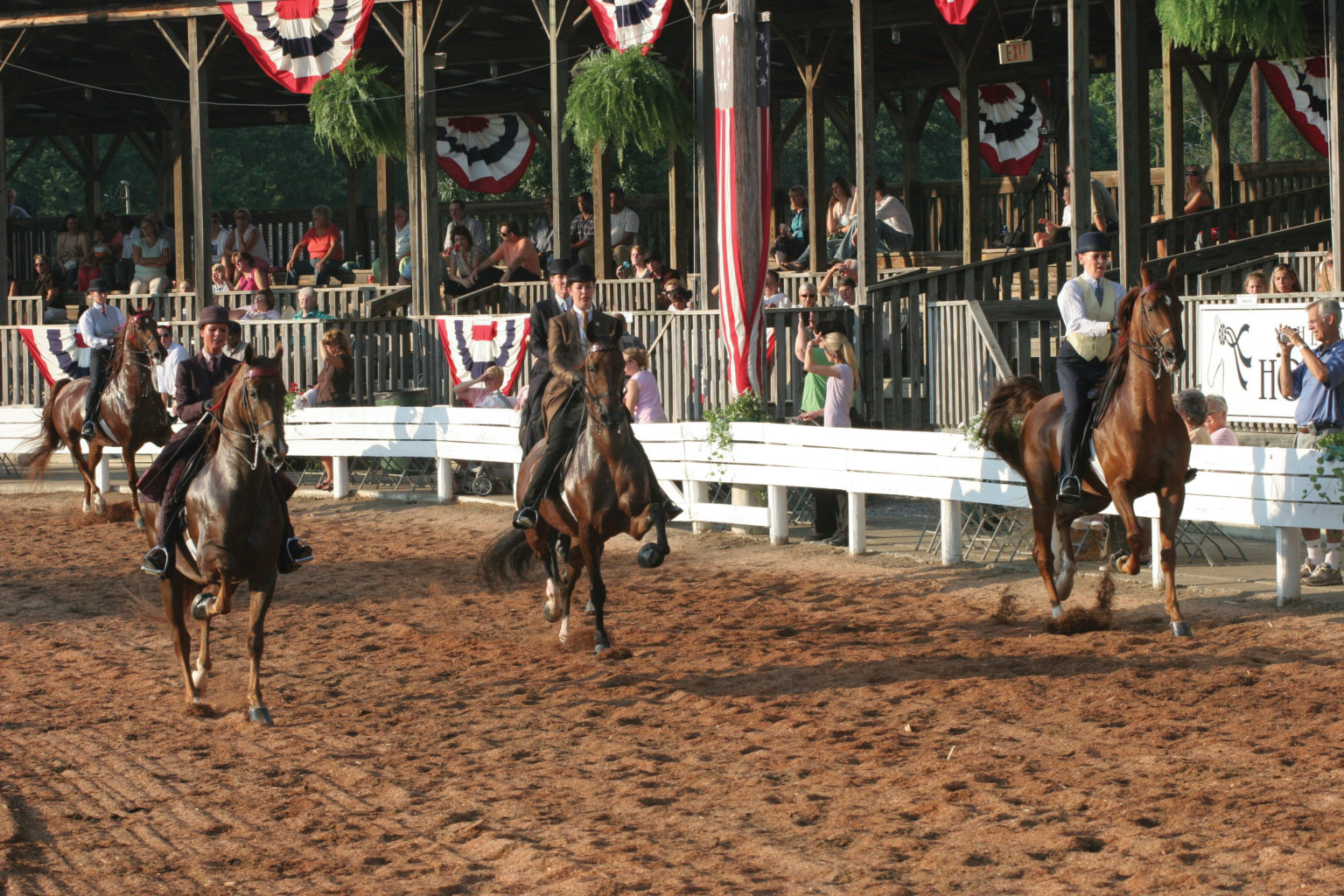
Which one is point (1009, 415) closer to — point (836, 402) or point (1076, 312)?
point (1076, 312)

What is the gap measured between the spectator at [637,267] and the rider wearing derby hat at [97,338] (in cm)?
684

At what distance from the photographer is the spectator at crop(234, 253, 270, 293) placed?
2433 centimetres

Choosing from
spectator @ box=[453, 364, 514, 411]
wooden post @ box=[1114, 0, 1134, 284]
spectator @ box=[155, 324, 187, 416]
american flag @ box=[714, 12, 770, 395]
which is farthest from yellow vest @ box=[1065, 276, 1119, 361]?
spectator @ box=[453, 364, 514, 411]

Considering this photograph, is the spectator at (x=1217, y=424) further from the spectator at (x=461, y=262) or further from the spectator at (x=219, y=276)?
the spectator at (x=219, y=276)

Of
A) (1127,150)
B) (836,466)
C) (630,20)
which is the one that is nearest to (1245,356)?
(1127,150)

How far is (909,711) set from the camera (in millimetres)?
8695

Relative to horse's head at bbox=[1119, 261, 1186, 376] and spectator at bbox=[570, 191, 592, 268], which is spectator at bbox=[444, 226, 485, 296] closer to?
spectator at bbox=[570, 191, 592, 268]

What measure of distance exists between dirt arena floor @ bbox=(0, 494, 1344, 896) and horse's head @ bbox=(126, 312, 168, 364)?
336cm

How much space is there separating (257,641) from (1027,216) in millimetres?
18215

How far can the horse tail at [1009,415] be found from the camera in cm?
1202

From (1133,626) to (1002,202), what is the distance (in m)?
16.3

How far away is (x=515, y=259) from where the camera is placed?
77.6 feet

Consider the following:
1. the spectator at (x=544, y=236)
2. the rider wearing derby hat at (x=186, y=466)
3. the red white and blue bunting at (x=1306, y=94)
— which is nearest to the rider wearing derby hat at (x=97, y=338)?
the spectator at (x=544, y=236)

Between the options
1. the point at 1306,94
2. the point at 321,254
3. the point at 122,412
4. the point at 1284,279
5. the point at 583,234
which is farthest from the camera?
the point at 321,254
